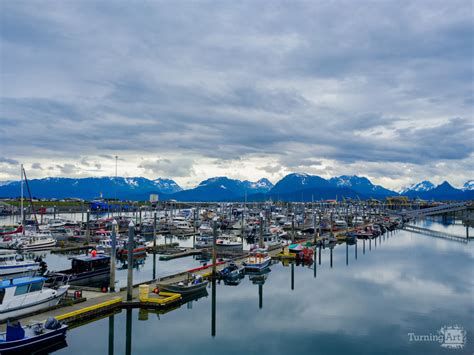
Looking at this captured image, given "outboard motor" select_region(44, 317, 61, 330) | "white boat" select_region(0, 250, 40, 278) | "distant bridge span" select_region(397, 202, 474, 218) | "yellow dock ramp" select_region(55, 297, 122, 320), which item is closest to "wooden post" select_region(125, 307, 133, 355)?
"yellow dock ramp" select_region(55, 297, 122, 320)

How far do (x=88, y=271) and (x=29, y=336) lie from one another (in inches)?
864

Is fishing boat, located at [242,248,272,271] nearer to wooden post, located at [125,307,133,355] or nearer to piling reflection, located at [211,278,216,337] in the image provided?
piling reflection, located at [211,278,216,337]

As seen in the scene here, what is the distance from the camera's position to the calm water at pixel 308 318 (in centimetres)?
2819

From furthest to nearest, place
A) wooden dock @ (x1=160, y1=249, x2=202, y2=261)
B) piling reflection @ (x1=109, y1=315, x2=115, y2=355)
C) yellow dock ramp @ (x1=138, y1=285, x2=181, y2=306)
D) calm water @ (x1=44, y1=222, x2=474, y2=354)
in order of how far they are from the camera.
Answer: wooden dock @ (x1=160, y1=249, x2=202, y2=261) → yellow dock ramp @ (x1=138, y1=285, x2=181, y2=306) → calm water @ (x1=44, y1=222, x2=474, y2=354) → piling reflection @ (x1=109, y1=315, x2=115, y2=355)

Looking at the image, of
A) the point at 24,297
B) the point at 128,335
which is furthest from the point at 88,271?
the point at 128,335

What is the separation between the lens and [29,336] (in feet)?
77.4

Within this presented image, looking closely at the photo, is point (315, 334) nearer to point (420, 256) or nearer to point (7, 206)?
point (420, 256)

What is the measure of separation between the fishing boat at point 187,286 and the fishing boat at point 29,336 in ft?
35.7

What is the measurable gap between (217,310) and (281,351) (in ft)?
30.3

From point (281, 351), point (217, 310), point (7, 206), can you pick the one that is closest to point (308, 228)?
point (217, 310)

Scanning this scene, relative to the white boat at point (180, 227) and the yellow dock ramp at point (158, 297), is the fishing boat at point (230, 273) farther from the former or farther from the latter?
the white boat at point (180, 227)

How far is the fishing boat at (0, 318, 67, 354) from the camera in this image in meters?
22.8

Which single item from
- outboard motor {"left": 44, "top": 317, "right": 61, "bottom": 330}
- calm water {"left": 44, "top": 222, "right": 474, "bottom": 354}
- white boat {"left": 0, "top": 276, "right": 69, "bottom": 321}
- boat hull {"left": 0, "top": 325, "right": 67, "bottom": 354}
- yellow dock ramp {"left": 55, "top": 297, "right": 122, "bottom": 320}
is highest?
white boat {"left": 0, "top": 276, "right": 69, "bottom": 321}

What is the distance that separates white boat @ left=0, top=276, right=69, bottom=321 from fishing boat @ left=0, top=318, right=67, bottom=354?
272cm
